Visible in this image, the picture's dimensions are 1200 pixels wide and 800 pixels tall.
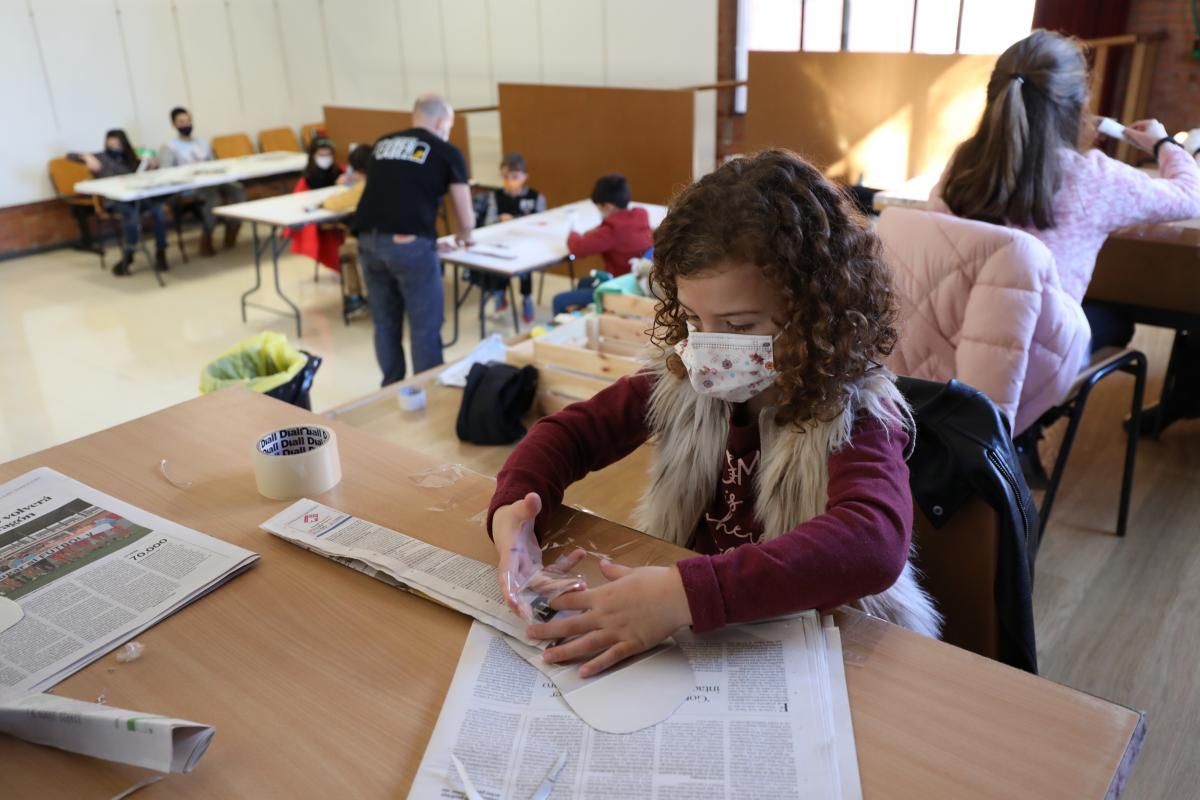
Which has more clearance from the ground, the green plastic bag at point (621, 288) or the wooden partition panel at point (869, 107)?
the wooden partition panel at point (869, 107)

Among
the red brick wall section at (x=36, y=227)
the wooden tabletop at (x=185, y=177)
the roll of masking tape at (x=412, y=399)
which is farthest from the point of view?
the red brick wall section at (x=36, y=227)

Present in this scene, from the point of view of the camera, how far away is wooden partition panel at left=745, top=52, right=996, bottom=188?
4430 mm

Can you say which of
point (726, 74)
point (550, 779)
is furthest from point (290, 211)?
point (550, 779)

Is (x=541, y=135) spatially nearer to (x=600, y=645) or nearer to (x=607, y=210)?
(x=607, y=210)

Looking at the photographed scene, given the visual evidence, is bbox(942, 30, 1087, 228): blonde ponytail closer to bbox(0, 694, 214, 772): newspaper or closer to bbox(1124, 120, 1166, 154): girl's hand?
bbox(1124, 120, 1166, 154): girl's hand

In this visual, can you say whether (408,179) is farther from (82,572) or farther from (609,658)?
(609,658)

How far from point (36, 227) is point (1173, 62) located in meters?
7.99

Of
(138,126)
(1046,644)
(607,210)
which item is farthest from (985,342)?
(138,126)

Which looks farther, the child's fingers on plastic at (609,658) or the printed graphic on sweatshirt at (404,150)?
the printed graphic on sweatshirt at (404,150)

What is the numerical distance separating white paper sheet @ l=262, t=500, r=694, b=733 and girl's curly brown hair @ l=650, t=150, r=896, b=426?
36 centimetres

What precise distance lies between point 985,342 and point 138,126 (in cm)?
781

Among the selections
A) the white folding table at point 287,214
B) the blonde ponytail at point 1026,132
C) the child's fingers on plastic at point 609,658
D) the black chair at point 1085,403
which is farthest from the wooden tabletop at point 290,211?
the child's fingers on plastic at point 609,658

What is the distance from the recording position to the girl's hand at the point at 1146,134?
8.18 ft

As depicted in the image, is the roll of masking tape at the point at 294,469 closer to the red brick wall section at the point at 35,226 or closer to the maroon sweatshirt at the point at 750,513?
the maroon sweatshirt at the point at 750,513
